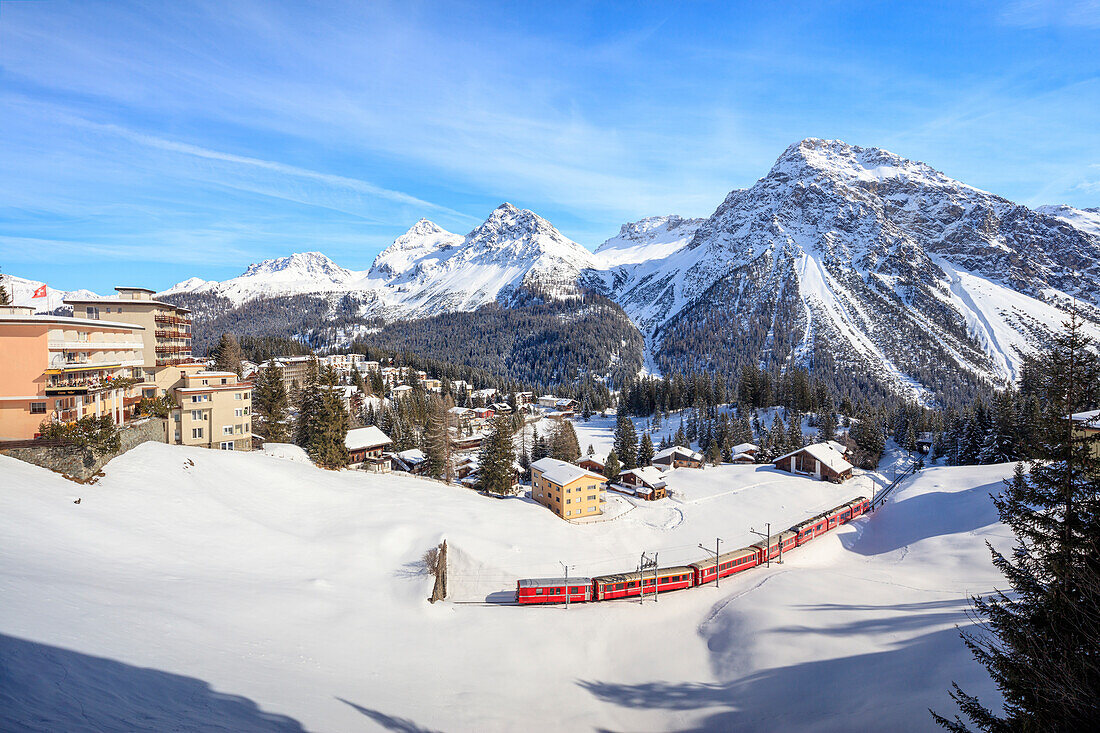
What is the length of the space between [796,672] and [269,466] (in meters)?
32.1

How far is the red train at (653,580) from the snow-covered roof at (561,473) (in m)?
13.1

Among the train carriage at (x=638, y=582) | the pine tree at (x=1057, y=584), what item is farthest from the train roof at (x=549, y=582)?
the pine tree at (x=1057, y=584)

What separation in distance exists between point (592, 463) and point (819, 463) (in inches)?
1121

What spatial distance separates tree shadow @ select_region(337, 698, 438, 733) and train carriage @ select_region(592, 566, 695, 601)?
15.2m

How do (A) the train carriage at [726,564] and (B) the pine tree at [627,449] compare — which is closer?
(A) the train carriage at [726,564]

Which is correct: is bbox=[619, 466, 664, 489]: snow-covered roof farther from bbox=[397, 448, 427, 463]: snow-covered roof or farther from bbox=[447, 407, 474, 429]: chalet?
bbox=[447, 407, 474, 429]: chalet

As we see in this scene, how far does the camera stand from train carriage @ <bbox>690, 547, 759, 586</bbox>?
29638 mm

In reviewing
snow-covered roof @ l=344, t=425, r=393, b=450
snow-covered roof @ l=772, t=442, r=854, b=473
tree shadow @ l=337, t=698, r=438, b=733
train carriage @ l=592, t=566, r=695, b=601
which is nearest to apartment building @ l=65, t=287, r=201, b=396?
snow-covered roof @ l=344, t=425, r=393, b=450

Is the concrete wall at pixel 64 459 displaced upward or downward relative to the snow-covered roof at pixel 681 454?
upward

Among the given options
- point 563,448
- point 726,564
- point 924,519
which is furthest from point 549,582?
point 563,448

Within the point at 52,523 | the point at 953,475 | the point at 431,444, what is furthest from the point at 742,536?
the point at 52,523

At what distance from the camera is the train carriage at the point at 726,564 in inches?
1167

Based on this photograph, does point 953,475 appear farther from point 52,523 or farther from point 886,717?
point 52,523

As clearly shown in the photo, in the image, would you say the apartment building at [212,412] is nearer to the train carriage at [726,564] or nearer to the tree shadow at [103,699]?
the tree shadow at [103,699]
